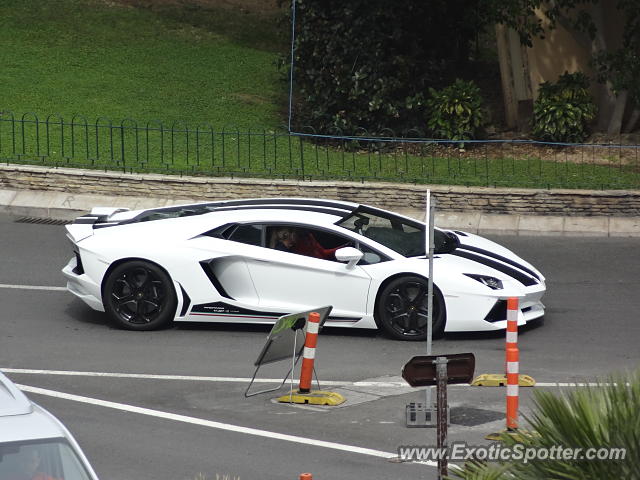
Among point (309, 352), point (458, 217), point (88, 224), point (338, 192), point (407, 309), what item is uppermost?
point (338, 192)

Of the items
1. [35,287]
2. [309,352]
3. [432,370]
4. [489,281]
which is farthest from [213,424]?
[35,287]

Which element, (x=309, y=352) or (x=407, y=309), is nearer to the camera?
(x=309, y=352)

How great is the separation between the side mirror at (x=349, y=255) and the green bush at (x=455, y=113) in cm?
1031

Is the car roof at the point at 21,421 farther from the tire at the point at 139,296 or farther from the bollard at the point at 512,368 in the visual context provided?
the tire at the point at 139,296

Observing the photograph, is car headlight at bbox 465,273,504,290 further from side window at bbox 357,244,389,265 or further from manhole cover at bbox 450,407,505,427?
manhole cover at bbox 450,407,505,427

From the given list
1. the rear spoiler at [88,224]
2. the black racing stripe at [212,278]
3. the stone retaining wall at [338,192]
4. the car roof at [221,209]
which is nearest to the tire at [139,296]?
the black racing stripe at [212,278]

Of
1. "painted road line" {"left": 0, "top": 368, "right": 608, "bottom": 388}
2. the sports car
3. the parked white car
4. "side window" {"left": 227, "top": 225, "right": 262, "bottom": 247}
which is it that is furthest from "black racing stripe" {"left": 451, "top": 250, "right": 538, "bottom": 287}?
the parked white car

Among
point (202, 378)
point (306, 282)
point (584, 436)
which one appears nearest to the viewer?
point (584, 436)

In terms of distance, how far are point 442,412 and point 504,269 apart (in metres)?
5.51

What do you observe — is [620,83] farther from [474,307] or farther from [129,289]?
[129,289]

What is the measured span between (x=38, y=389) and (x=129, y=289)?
7.00 ft

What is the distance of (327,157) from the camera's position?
1964cm

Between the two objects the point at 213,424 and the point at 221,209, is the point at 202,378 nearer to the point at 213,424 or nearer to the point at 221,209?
the point at 213,424

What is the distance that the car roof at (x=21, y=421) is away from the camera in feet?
18.3
